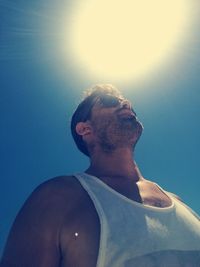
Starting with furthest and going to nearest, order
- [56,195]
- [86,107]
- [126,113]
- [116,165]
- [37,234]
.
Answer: [86,107] → [126,113] → [116,165] → [56,195] → [37,234]

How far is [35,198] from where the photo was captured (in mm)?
2551

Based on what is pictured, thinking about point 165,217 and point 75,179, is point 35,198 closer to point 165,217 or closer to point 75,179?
point 75,179

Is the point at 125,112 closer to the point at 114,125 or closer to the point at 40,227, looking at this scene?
the point at 114,125

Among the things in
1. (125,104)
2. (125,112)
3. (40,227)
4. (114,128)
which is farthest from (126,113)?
(40,227)

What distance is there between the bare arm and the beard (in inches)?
44.4

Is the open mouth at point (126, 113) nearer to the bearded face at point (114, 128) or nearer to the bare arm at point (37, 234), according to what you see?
the bearded face at point (114, 128)

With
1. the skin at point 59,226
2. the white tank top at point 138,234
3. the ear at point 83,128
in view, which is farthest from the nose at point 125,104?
the white tank top at point 138,234

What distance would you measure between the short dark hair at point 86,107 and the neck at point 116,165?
1.13ft

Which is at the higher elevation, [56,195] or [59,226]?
[56,195]

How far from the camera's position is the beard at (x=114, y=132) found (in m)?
3.55

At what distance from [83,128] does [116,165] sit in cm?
58

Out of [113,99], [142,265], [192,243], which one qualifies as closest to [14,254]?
[142,265]

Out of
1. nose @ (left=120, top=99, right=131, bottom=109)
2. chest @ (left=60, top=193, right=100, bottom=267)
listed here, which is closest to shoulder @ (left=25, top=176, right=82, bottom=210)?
chest @ (left=60, top=193, right=100, bottom=267)

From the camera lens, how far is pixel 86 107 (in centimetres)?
384
